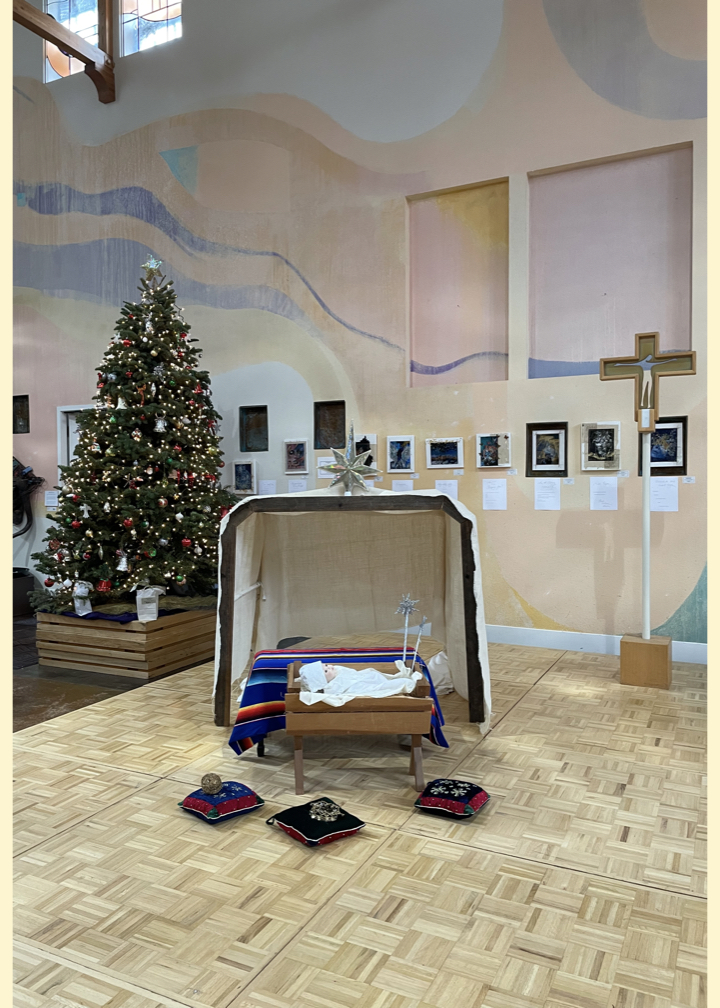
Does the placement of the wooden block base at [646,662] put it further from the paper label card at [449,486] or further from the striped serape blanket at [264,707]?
the paper label card at [449,486]

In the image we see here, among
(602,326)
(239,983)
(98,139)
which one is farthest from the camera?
(98,139)

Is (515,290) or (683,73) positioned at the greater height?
(683,73)

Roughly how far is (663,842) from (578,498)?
3.57 m

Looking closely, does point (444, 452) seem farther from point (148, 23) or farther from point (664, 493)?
point (148, 23)

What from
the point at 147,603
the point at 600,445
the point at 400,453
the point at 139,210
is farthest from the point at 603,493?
the point at 139,210

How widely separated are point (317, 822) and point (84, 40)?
853 cm

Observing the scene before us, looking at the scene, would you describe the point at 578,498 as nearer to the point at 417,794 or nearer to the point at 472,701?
the point at 472,701

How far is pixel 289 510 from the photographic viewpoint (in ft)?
14.1

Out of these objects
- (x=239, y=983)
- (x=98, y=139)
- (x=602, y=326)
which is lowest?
(x=239, y=983)

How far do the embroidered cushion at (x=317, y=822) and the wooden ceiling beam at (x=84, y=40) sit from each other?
27.2ft

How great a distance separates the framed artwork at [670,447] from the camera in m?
5.79

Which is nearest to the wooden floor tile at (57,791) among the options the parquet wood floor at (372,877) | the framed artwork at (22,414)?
the parquet wood floor at (372,877)

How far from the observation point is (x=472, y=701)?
13.7 ft
